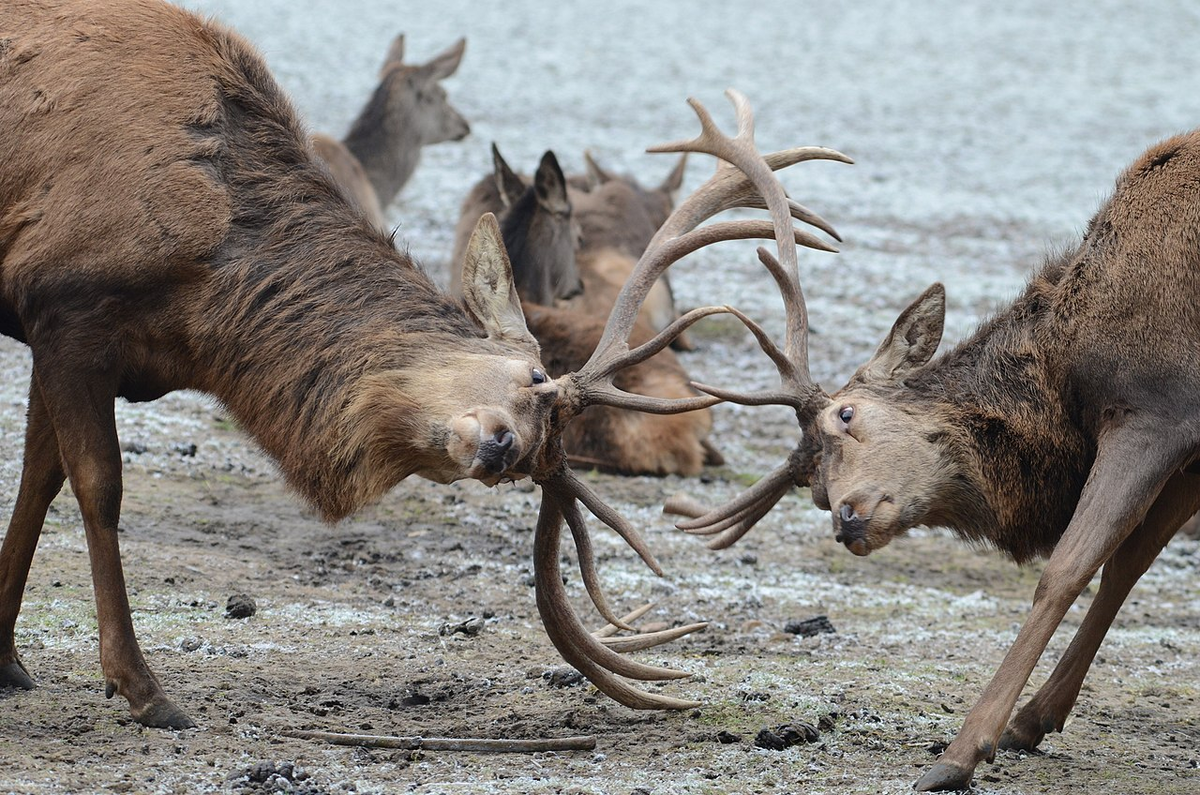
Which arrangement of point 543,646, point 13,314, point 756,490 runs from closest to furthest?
point 13,314
point 756,490
point 543,646

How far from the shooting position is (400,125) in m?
15.4

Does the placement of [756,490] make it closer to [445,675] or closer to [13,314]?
[445,675]

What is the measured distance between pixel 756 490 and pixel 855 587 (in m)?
2.24

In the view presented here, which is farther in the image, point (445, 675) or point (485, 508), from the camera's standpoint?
point (485, 508)

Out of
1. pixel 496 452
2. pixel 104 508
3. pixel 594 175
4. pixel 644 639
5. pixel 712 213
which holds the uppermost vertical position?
pixel 712 213

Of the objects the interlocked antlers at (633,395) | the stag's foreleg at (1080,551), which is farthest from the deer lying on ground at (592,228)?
the stag's foreleg at (1080,551)

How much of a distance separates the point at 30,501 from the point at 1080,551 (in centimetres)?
360

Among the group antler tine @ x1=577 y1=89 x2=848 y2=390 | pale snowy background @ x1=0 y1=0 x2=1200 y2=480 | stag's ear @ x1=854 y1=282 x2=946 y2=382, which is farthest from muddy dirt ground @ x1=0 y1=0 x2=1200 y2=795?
antler tine @ x1=577 y1=89 x2=848 y2=390

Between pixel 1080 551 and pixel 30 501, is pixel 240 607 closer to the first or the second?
pixel 30 501

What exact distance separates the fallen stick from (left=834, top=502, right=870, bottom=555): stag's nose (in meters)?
1.12

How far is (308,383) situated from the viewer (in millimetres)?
5102

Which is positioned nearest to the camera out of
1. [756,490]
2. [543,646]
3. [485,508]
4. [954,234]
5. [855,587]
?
[756,490]

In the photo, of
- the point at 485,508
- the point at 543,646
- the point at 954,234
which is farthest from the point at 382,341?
the point at 954,234

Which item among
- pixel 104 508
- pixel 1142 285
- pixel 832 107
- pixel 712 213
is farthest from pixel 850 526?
pixel 832 107
